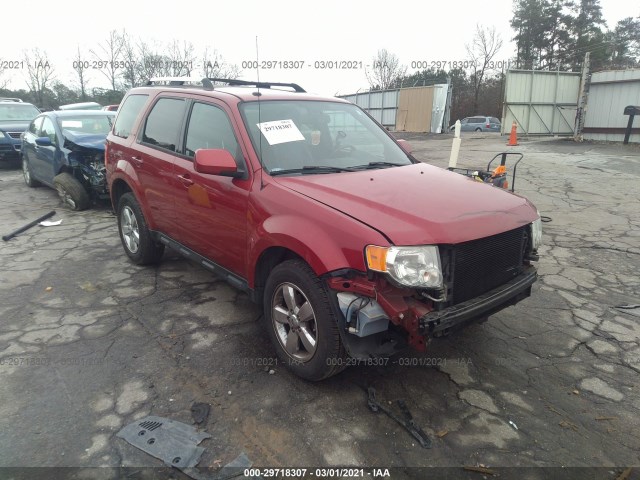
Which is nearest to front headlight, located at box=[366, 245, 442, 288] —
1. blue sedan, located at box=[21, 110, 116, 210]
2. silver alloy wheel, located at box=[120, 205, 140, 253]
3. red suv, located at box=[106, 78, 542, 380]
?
red suv, located at box=[106, 78, 542, 380]

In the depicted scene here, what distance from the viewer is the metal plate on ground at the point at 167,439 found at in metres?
2.38

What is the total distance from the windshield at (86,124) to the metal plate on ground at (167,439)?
707 centimetres

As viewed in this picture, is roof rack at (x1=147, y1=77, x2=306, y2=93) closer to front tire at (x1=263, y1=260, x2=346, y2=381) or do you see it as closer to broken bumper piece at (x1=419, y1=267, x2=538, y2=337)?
front tire at (x1=263, y1=260, x2=346, y2=381)

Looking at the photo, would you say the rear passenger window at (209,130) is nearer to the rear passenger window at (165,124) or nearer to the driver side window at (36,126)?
the rear passenger window at (165,124)

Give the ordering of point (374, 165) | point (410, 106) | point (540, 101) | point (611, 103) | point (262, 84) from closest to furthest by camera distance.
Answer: point (374, 165) < point (262, 84) < point (611, 103) < point (540, 101) < point (410, 106)

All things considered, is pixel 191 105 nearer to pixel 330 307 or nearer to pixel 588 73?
pixel 330 307

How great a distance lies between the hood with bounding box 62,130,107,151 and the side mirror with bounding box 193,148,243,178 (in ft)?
17.1

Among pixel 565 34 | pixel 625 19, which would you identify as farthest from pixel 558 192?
pixel 625 19

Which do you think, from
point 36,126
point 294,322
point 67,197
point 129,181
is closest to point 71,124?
point 67,197

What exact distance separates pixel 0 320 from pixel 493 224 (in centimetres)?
418

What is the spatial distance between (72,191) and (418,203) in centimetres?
684

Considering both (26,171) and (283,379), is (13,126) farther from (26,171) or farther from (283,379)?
(283,379)

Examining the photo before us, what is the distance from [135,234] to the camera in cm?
504

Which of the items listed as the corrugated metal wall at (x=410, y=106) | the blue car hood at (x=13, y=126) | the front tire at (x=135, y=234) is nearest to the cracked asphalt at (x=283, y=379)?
the front tire at (x=135, y=234)
